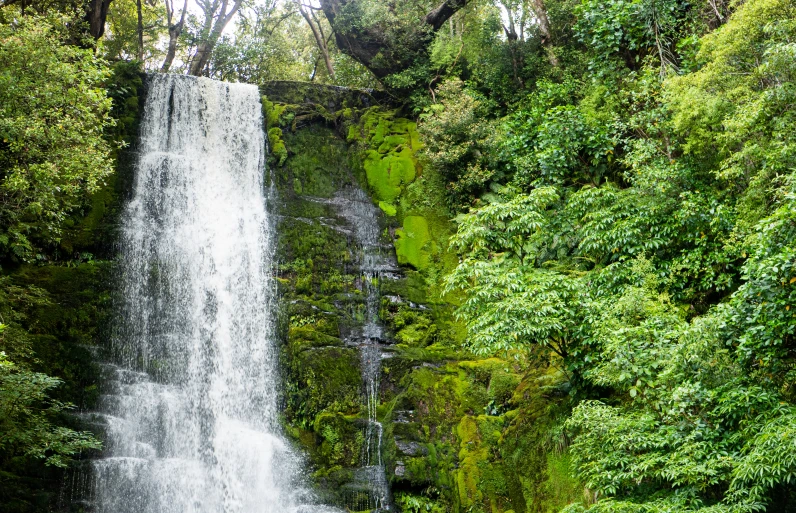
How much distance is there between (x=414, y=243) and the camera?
649 inches

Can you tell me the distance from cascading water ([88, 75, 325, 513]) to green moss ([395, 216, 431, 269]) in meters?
3.54

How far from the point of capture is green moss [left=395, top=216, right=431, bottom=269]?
16.2 metres

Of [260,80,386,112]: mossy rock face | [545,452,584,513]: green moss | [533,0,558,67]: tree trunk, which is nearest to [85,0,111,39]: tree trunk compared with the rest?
[260,80,386,112]: mossy rock face

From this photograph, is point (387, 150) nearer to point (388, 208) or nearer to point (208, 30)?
point (388, 208)

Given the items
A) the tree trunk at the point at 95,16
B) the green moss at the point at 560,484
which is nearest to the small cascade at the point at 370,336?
the green moss at the point at 560,484

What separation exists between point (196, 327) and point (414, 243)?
6.04 meters

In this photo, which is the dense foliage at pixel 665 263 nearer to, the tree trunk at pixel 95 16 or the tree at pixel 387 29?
the tree at pixel 387 29

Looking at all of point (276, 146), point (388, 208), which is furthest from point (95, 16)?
point (388, 208)

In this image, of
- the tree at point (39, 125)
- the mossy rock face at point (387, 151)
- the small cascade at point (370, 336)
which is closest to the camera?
the tree at point (39, 125)

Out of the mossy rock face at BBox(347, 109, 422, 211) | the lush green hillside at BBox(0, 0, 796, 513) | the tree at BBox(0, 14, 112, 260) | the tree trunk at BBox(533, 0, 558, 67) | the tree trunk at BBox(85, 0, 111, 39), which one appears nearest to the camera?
the lush green hillside at BBox(0, 0, 796, 513)

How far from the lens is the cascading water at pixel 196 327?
38.4 feet

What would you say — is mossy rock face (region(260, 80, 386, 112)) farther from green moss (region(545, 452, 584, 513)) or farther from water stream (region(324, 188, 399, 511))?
green moss (region(545, 452, 584, 513))

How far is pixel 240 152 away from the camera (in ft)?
58.6

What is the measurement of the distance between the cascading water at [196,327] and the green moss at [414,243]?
11.6 ft
